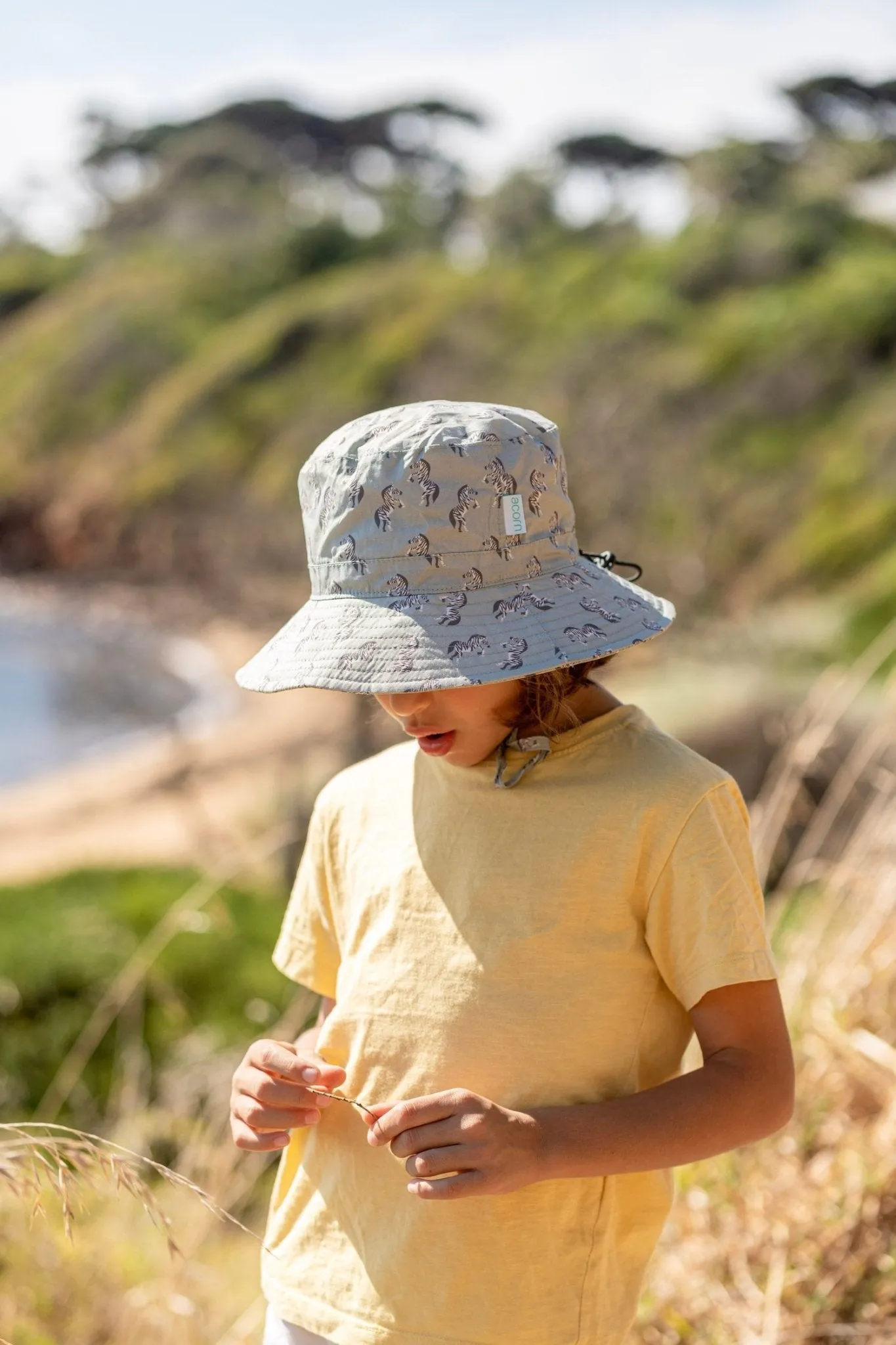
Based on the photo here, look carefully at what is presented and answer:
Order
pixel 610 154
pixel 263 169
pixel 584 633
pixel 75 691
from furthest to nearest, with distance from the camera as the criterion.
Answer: pixel 263 169
pixel 610 154
pixel 75 691
pixel 584 633

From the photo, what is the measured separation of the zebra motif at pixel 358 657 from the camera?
3.22 ft

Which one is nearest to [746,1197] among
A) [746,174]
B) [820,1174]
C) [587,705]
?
[820,1174]

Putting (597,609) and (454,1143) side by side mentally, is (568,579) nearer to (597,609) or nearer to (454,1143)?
(597,609)

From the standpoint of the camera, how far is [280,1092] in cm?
101

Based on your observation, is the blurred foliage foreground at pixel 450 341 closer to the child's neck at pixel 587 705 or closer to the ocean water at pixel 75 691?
the ocean water at pixel 75 691

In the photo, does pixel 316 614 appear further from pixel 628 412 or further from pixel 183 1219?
pixel 628 412

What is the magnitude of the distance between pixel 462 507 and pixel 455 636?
0.31ft

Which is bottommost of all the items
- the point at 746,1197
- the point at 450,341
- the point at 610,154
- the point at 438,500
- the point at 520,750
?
the point at 450,341

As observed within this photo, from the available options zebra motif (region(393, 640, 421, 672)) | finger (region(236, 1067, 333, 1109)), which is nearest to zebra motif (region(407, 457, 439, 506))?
zebra motif (region(393, 640, 421, 672))

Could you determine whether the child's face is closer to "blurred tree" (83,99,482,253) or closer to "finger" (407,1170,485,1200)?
"finger" (407,1170,485,1200)

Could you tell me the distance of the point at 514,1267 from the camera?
99cm

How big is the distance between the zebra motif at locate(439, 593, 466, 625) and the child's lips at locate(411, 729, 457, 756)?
91 mm

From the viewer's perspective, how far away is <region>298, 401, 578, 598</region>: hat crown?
3.20ft

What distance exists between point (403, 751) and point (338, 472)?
11.5 inches
